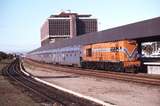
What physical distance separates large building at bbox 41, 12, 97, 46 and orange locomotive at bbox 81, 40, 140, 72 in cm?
13567

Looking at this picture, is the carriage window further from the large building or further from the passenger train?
the large building

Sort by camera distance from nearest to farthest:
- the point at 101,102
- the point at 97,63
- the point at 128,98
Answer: the point at 101,102, the point at 128,98, the point at 97,63

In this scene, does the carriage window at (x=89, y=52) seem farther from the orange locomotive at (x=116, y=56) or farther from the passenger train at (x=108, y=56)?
the orange locomotive at (x=116, y=56)

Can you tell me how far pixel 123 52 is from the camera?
94.9 feet

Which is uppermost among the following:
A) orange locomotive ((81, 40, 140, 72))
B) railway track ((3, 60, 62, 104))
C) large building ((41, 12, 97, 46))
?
large building ((41, 12, 97, 46))

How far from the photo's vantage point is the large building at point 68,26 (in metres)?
174

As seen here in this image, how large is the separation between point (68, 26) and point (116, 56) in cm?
15211

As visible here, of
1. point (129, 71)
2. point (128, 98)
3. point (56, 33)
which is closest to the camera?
point (128, 98)

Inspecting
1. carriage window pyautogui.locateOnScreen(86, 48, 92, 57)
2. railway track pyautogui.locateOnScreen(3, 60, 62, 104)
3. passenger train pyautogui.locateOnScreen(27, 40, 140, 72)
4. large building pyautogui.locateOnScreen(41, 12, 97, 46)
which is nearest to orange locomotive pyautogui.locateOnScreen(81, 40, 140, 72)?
passenger train pyautogui.locateOnScreen(27, 40, 140, 72)

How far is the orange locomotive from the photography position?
28766mm

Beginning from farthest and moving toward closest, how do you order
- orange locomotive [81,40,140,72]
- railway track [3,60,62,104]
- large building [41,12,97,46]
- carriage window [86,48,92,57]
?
large building [41,12,97,46]
carriage window [86,48,92,57]
orange locomotive [81,40,140,72]
railway track [3,60,62,104]

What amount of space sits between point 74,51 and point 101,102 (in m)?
31.3

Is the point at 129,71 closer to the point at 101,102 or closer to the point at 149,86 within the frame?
the point at 149,86

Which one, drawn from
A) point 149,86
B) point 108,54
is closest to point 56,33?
point 108,54
